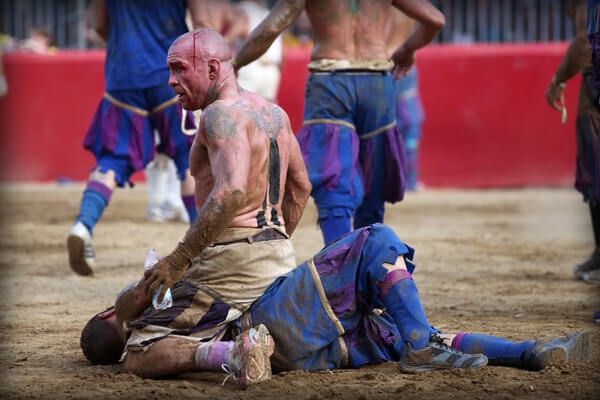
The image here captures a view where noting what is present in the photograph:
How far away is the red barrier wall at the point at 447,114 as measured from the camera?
494 inches

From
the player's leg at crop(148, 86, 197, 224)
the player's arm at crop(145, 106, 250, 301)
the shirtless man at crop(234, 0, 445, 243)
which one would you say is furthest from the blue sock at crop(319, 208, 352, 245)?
the player's arm at crop(145, 106, 250, 301)

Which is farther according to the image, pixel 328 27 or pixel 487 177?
pixel 487 177

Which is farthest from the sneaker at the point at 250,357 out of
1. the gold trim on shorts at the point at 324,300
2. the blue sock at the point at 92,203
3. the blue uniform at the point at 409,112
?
the blue uniform at the point at 409,112

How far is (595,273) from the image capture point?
6.78m

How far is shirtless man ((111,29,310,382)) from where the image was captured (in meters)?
4.07

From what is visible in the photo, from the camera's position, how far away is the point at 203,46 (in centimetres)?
425

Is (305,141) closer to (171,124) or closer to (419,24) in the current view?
(419,24)

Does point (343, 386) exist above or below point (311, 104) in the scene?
below

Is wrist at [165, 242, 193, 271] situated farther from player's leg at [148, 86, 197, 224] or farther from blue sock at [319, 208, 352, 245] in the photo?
player's leg at [148, 86, 197, 224]

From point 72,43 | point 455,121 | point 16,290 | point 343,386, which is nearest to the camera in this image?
point 343,386

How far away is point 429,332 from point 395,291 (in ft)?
0.73

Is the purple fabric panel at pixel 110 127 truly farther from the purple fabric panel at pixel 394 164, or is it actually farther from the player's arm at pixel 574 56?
the player's arm at pixel 574 56

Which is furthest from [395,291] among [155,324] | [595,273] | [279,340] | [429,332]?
[595,273]

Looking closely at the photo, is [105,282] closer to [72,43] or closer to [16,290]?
[16,290]
